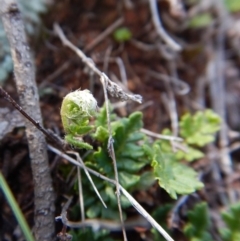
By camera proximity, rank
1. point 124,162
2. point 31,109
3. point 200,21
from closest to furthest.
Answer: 1. point 31,109
2. point 124,162
3. point 200,21

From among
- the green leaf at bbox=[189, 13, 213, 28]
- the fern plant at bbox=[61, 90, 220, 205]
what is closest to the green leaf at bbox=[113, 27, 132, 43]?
the green leaf at bbox=[189, 13, 213, 28]

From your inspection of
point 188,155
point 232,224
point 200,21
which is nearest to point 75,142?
point 188,155

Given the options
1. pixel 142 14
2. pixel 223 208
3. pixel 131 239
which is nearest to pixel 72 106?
pixel 131 239

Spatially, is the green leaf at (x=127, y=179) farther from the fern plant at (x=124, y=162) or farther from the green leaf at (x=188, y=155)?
the green leaf at (x=188, y=155)

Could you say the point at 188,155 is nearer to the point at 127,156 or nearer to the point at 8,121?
the point at 127,156

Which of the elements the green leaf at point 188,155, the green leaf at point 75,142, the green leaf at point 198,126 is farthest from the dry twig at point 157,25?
the green leaf at point 75,142
